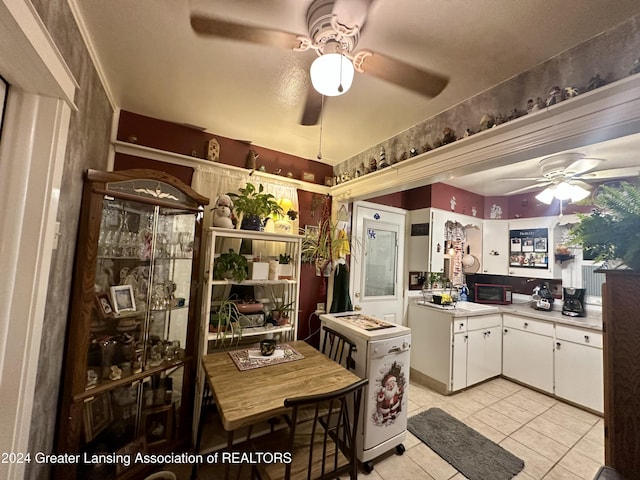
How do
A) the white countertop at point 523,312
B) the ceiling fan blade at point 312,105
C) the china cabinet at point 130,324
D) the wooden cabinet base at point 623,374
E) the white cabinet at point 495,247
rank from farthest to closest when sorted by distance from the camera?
1. the white cabinet at point 495,247
2. the white countertop at point 523,312
3. the ceiling fan blade at point 312,105
4. the china cabinet at point 130,324
5. the wooden cabinet base at point 623,374

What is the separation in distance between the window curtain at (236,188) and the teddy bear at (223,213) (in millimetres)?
205

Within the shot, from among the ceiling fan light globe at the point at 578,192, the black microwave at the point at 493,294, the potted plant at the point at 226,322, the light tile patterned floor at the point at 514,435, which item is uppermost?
the ceiling fan light globe at the point at 578,192

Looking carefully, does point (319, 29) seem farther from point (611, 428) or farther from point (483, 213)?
point (483, 213)

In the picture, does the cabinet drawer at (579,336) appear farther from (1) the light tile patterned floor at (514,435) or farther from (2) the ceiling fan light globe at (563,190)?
(2) the ceiling fan light globe at (563,190)

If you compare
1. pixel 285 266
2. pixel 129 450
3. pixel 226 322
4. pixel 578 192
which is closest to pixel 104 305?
pixel 226 322

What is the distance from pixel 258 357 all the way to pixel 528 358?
3.30 m

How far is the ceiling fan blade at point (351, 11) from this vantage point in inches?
39.3

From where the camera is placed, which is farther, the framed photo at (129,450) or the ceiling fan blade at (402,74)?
the framed photo at (129,450)

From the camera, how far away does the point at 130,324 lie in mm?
1709

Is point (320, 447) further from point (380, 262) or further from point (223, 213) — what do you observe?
point (380, 262)

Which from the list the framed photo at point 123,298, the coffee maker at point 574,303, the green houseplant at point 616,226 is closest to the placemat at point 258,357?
Answer: the framed photo at point 123,298

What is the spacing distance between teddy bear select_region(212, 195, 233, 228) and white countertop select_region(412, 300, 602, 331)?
264 cm

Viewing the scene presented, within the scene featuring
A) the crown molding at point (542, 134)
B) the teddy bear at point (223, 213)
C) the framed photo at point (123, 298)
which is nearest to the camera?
the crown molding at point (542, 134)

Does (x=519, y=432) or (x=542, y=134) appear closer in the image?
(x=542, y=134)
